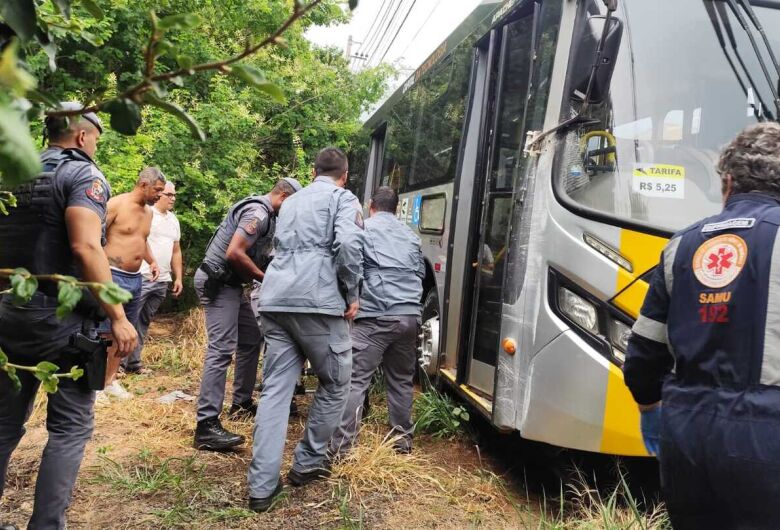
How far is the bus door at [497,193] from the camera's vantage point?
3650 millimetres

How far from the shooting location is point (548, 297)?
2.98 m

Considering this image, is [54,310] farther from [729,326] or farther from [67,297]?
[729,326]

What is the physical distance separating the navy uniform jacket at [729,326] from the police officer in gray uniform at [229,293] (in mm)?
2717

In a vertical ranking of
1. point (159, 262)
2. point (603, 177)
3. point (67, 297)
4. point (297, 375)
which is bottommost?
point (297, 375)

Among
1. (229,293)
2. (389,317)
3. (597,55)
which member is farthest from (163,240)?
(597,55)

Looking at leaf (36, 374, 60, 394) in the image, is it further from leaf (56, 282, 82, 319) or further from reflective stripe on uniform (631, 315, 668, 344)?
reflective stripe on uniform (631, 315, 668, 344)

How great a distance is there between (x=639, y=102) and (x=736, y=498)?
6.44 ft

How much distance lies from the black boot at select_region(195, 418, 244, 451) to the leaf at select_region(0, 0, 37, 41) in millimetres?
3169

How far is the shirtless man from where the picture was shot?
14.5 feet

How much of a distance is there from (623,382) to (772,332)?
1.16 meters

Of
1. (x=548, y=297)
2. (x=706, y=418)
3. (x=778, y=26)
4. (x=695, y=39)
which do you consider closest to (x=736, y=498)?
(x=706, y=418)

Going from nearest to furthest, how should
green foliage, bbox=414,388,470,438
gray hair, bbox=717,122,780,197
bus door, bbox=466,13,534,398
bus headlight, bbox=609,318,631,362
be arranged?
gray hair, bbox=717,122,780,197 → bus headlight, bbox=609,318,631,362 → bus door, bbox=466,13,534,398 → green foliage, bbox=414,388,470,438

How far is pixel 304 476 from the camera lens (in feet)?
10.7

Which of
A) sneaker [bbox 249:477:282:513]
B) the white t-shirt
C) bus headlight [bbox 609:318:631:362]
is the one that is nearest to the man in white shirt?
the white t-shirt
